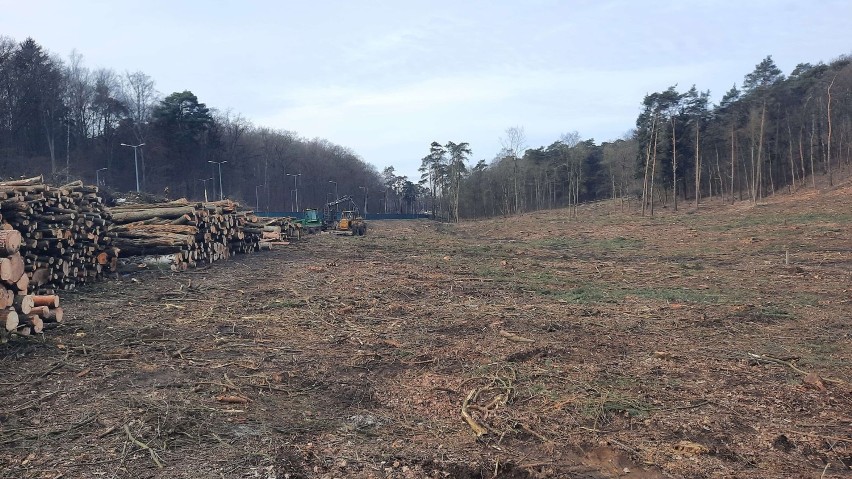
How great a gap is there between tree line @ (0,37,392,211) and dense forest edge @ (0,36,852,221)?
15 centimetres

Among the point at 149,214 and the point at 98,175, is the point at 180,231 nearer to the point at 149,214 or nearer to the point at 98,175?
the point at 149,214

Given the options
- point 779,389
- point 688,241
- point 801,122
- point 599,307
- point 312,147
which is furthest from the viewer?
point 312,147

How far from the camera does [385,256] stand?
69.5ft

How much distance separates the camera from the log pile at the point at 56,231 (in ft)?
35.7

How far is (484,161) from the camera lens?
81.4 meters

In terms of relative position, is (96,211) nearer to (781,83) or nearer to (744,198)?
(744,198)

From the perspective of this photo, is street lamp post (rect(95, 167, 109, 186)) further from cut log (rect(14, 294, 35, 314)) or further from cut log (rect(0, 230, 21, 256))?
cut log (rect(14, 294, 35, 314))

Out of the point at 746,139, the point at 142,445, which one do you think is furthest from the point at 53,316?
the point at 746,139

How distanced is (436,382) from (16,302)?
5761mm

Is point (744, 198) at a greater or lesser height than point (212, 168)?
lesser

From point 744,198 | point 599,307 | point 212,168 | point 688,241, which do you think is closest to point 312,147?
point 212,168

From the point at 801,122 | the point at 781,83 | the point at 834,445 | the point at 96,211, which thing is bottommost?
the point at 834,445

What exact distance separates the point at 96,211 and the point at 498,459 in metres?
12.9

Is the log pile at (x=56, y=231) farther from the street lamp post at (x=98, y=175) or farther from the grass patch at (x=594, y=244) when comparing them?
the street lamp post at (x=98, y=175)
